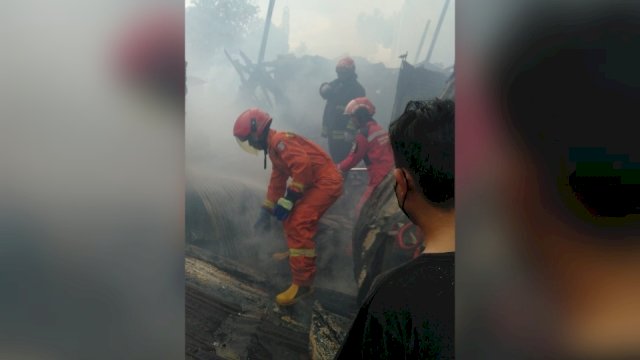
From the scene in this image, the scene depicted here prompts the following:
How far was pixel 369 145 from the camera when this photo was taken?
6.13 ft

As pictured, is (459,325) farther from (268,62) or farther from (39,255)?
(39,255)

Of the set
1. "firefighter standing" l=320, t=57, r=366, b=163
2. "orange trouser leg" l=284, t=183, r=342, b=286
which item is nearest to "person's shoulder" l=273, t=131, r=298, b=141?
"firefighter standing" l=320, t=57, r=366, b=163

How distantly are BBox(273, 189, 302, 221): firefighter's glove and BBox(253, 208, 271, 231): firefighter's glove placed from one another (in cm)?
3

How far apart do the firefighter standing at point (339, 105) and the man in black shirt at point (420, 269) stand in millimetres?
191

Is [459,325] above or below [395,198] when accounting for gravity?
below

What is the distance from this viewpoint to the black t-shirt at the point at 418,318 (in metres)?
1.73

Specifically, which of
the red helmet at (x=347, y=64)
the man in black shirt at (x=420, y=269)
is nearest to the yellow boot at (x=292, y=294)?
the man in black shirt at (x=420, y=269)

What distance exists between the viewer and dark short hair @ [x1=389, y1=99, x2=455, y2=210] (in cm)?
179

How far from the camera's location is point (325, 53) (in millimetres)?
1850

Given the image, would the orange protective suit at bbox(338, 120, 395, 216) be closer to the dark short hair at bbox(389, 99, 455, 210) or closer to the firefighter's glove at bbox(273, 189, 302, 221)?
the dark short hair at bbox(389, 99, 455, 210)

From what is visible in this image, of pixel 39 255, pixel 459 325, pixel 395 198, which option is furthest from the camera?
pixel 395 198

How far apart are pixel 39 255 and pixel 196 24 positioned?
1006 mm

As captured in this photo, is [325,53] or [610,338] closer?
[610,338]

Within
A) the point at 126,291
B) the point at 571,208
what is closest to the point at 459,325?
the point at 571,208
